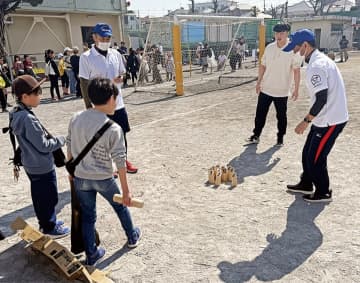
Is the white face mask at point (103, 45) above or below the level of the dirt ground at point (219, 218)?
above

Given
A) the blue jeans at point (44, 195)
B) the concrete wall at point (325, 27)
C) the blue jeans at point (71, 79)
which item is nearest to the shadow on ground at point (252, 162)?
the blue jeans at point (44, 195)

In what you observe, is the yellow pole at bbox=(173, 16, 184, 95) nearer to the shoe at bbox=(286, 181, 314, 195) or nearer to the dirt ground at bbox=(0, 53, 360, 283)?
the dirt ground at bbox=(0, 53, 360, 283)

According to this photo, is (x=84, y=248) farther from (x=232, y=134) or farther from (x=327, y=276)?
(x=232, y=134)

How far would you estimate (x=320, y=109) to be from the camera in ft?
10.7

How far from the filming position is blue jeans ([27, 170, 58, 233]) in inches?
122

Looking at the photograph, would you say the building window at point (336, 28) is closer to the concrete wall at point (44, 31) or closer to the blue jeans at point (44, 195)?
the concrete wall at point (44, 31)

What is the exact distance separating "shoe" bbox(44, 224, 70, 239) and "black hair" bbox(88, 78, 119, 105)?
1.50 metres

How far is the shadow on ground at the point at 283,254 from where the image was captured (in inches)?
106

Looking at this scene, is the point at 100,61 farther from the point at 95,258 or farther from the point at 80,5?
the point at 80,5

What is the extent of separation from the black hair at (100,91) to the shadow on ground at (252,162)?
2.46 metres

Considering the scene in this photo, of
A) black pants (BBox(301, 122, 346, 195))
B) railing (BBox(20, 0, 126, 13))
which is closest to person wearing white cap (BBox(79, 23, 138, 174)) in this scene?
black pants (BBox(301, 122, 346, 195))

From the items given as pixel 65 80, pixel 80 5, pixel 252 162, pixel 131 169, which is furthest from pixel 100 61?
pixel 80 5

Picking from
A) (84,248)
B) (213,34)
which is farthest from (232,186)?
(213,34)

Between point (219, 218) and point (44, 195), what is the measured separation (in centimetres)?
170
